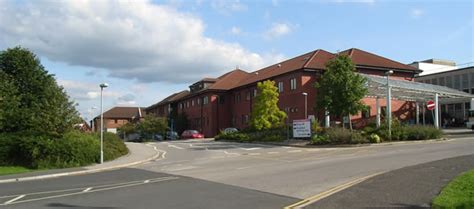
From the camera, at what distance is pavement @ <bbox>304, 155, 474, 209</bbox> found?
10765 millimetres

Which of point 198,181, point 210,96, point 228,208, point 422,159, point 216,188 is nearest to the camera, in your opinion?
point 228,208

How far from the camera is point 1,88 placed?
3250cm

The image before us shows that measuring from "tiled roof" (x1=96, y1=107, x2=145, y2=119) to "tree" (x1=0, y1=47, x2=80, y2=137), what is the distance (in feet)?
298

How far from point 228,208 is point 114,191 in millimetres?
5002

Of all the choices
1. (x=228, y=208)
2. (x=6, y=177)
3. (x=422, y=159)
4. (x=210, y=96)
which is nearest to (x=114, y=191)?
(x=228, y=208)

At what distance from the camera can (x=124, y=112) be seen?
435 ft

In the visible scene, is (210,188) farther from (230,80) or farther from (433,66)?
(433,66)

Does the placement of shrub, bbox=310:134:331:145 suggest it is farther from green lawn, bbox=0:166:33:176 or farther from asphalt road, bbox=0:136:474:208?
green lawn, bbox=0:166:33:176

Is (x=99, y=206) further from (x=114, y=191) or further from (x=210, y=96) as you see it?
(x=210, y=96)

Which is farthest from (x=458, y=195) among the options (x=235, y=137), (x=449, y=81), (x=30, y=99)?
(x=449, y=81)

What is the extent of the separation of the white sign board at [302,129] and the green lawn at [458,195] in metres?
28.2

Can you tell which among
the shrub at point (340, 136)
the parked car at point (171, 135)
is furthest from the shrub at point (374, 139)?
the parked car at point (171, 135)

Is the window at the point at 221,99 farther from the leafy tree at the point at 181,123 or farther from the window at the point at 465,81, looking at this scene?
the window at the point at 465,81

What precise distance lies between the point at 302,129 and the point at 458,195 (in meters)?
31.1
